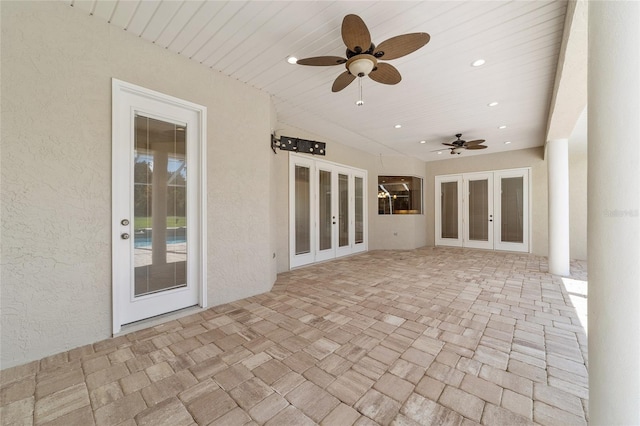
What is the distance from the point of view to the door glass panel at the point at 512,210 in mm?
7027

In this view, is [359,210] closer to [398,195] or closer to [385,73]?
[398,195]

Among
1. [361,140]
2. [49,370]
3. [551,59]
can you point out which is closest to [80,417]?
[49,370]

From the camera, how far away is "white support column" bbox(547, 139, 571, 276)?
4637 mm

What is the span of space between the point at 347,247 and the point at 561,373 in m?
4.98

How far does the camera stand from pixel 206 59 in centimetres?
295

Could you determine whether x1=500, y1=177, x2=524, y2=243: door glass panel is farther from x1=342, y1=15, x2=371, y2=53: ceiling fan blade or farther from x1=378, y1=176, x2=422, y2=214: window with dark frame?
x1=342, y1=15, x2=371, y2=53: ceiling fan blade

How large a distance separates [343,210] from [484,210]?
4.38 m

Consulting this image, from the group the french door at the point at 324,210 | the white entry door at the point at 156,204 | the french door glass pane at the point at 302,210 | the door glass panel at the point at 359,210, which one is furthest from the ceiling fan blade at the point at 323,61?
the door glass panel at the point at 359,210

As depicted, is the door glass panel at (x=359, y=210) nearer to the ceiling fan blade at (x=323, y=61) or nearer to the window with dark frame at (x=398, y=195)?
the window with dark frame at (x=398, y=195)

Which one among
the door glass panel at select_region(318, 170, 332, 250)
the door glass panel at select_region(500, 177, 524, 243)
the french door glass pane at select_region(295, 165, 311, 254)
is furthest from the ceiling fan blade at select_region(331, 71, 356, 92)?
the door glass panel at select_region(500, 177, 524, 243)

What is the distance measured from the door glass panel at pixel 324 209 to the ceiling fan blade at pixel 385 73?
130 inches

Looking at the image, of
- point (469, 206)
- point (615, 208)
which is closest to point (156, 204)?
point (615, 208)

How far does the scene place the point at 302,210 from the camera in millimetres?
5508

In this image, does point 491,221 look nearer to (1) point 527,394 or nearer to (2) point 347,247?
(2) point 347,247
